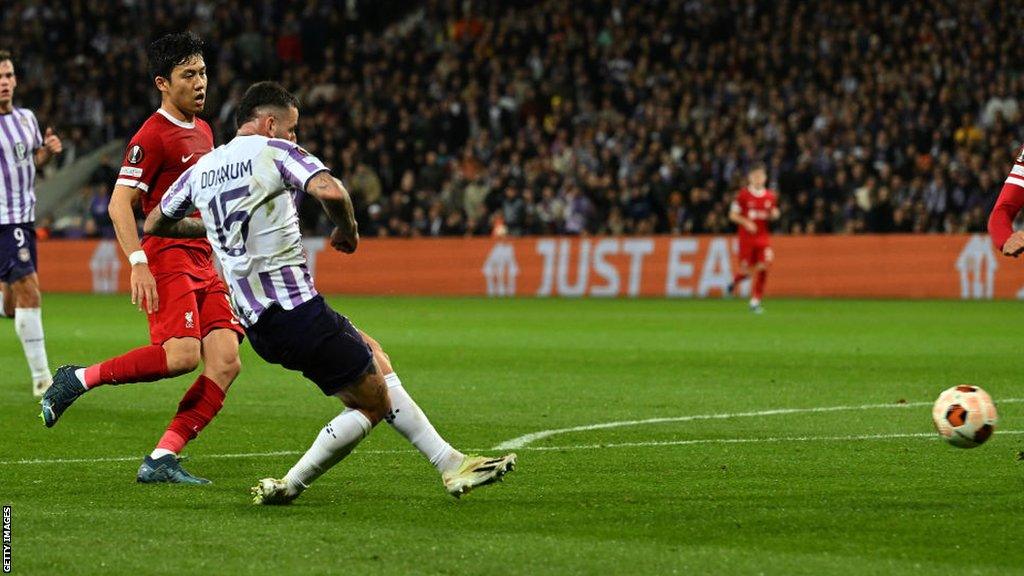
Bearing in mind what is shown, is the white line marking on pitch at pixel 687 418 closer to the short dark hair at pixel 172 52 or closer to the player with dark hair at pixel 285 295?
the player with dark hair at pixel 285 295

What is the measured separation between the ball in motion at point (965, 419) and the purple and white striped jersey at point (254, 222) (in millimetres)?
2995

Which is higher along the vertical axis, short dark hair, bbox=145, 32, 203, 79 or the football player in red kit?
short dark hair, bbox=145, 32, 203, 79

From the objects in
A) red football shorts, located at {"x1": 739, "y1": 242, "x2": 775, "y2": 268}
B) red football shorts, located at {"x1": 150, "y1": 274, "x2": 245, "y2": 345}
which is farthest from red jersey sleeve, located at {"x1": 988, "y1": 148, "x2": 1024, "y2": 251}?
red football shorts, located at {"x1": 739, "y1": 242, "x2": 775, "y2": 268}

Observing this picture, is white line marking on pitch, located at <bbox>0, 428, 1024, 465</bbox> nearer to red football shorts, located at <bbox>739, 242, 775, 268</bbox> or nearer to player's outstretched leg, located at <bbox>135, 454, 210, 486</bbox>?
player's outstretched leg, located at <bbox>135, 454, 210, 486</bbox>

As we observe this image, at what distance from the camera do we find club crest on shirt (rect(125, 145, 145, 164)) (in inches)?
310

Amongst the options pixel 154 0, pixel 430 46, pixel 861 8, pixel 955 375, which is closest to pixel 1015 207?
pixel 955 375


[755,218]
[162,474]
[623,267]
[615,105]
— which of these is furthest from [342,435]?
[615,105]

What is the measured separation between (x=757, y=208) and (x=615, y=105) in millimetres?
7495

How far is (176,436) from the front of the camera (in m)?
7.49

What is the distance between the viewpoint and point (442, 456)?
6.65 metres

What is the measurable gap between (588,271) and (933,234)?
5.93 meters

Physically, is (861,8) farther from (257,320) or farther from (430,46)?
(257,320)

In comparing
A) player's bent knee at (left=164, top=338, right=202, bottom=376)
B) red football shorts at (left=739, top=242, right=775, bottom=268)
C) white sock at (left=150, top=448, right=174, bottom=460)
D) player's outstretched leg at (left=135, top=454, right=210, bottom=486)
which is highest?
player's bent knee at (left=164, top=338, right=202, bottom=376)

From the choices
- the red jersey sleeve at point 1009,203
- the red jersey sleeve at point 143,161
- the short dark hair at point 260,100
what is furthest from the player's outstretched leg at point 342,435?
the red jersey sleeve at point 1009,203
